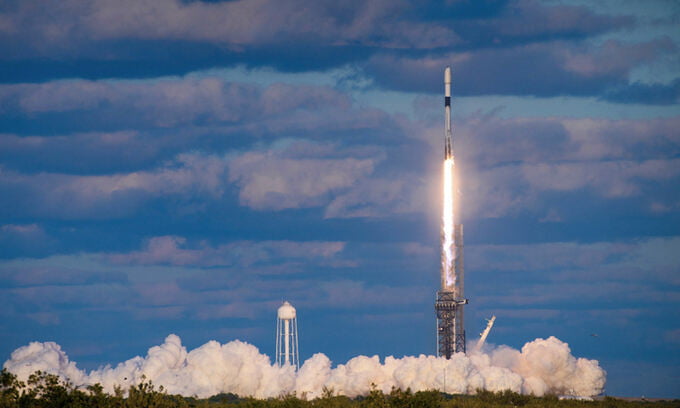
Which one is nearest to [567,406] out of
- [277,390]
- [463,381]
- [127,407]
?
[463,381]

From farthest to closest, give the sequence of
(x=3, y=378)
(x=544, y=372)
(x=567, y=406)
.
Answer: (x=544, y=372)
(x=567, y=406)
(x=3, y=378)

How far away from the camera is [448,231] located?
569ft

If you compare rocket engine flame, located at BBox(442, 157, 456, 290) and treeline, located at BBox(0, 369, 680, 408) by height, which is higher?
rocket engine flame, located at BBox(442, 157, 456, 290)

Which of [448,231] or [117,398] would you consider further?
[448,231]

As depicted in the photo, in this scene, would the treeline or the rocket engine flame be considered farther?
the rocket engine flame

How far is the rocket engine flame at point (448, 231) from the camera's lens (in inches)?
6791

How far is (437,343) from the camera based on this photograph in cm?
17688

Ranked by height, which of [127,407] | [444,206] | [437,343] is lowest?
[127,407]

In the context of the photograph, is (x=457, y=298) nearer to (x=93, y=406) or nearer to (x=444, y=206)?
(x=444, y=206)

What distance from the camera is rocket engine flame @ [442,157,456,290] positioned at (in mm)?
172488

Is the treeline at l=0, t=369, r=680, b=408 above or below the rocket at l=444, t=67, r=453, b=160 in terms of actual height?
below

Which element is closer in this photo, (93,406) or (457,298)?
Answer: (93,406)

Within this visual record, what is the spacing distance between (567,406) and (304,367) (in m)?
40.0

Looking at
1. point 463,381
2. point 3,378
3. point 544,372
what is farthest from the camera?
point 544,372
